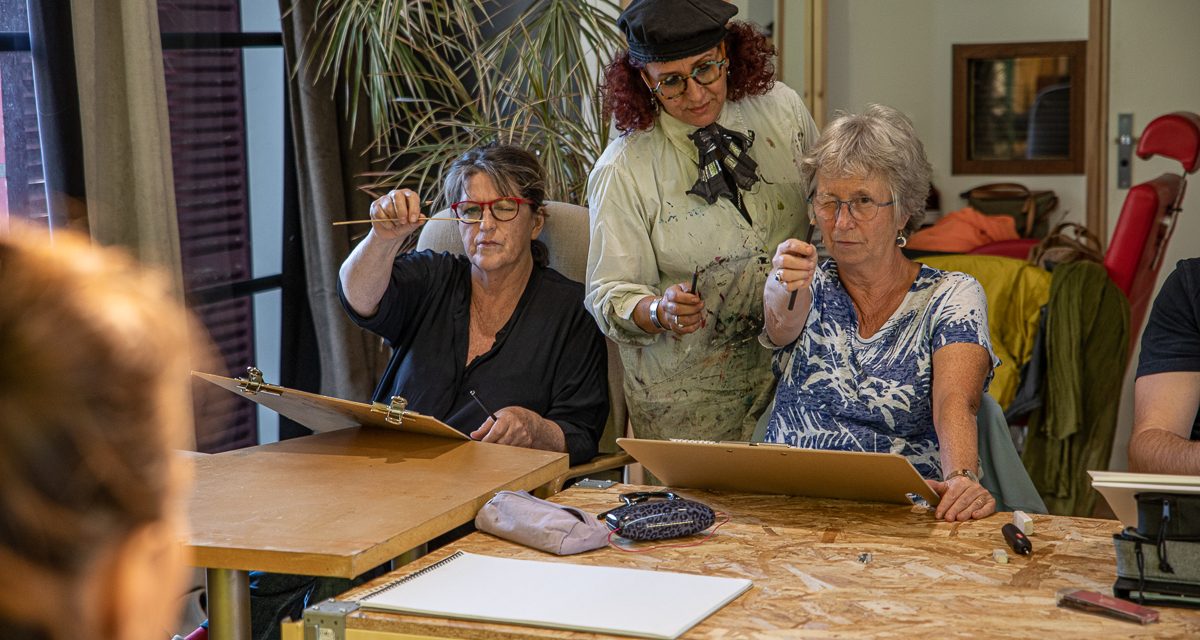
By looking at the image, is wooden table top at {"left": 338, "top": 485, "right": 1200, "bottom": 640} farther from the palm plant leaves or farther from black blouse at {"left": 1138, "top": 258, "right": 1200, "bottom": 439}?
the palm plant leaves

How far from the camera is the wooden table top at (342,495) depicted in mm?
1596

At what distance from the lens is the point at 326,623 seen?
1.47 metres

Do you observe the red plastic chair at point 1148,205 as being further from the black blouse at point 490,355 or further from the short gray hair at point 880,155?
the black blouse at point 490,355

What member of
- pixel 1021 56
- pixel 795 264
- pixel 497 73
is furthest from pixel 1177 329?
pixel 1021 56

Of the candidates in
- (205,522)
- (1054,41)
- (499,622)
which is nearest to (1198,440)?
(499,622)

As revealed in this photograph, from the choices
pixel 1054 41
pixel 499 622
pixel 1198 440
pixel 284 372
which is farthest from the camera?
pixel 1054 41

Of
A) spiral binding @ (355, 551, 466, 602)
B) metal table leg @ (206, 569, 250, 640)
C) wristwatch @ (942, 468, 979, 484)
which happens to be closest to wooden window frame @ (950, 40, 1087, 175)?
wristwatch @ (942, 468, 979, 484)

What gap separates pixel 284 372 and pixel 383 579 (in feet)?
7.31

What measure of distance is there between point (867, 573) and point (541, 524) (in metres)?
0.46

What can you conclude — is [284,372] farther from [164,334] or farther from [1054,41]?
[1054,41]

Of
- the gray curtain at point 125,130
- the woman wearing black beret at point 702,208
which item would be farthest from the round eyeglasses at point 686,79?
the gray curtain at point 125,130

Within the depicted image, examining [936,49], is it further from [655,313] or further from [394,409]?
[394,409]

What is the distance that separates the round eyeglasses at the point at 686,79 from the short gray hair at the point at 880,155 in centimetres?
27

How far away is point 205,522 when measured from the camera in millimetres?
1703
